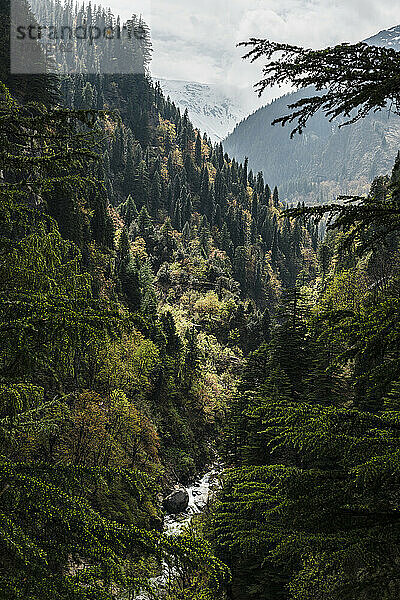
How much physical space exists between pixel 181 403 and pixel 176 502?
490 inches

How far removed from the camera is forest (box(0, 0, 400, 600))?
12.7 ft

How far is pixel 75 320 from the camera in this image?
13.0 feet

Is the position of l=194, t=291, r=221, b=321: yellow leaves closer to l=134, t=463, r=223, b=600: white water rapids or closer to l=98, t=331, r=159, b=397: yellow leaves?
l=134, t=463, r=223, b=600: white water rapids

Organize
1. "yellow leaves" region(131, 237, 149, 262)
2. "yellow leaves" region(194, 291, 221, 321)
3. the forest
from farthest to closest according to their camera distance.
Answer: "yellow leaves" region(131, 237, 149, 262) → "yellow leaves" region(194, 291, 221, 321) → the forest

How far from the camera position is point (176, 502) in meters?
27.6

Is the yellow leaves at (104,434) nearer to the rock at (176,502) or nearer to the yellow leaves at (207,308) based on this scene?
the rock at (176,502)

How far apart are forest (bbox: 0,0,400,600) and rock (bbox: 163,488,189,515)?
0.90 m

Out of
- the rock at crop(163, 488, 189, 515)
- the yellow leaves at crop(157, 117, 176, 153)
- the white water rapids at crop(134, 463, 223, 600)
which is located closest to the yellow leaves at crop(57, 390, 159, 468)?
the white water rapids at crop(134, 463, 223, 600)

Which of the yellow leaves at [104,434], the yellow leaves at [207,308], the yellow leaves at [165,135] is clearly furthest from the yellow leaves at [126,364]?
the yellow leaves at [165,135]

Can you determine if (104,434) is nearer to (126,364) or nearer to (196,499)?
(126,364)

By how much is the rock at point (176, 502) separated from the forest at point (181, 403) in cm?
90

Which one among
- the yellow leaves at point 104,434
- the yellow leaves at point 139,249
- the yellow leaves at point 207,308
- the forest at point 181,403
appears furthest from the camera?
the yellow leaves at point 139,249

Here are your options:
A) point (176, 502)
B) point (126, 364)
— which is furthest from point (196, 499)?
point (126, 364)

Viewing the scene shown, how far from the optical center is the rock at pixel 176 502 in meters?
27.3
